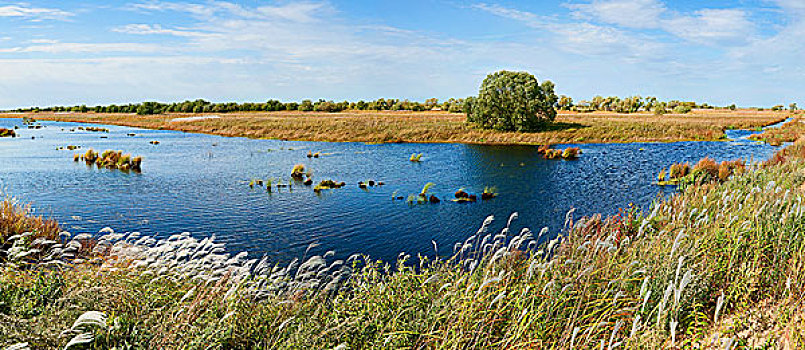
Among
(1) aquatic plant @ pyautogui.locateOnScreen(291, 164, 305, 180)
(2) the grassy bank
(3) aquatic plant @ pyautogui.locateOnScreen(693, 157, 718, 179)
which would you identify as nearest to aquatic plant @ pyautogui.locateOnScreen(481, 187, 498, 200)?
(3) aquatic plant @ pyautogui.locateOnScreen(693, 157, 718, 179)

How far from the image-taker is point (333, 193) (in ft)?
78.9

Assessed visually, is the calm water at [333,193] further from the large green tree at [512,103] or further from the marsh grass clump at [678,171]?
the large green tree at [512,103]

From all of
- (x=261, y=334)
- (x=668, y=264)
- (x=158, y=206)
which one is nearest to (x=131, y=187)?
(x=158, y=206)

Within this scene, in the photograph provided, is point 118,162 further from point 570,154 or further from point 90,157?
point 570,154

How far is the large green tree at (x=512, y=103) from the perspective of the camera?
5775 centimetres

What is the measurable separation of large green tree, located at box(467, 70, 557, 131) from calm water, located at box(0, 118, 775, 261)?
14.5 meters

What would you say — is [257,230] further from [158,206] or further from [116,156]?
[116,156]

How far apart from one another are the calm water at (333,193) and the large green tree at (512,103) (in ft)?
47.5

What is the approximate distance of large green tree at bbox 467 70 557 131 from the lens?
5775cm

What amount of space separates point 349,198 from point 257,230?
261 inches

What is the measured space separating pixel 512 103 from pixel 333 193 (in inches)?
1558

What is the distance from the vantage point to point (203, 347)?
17.3 feet

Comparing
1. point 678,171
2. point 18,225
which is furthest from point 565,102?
point 18,225

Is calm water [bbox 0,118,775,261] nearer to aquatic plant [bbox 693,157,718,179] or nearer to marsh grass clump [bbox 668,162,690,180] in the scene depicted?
marsh grass clump [bbox 668,162,690,180]
